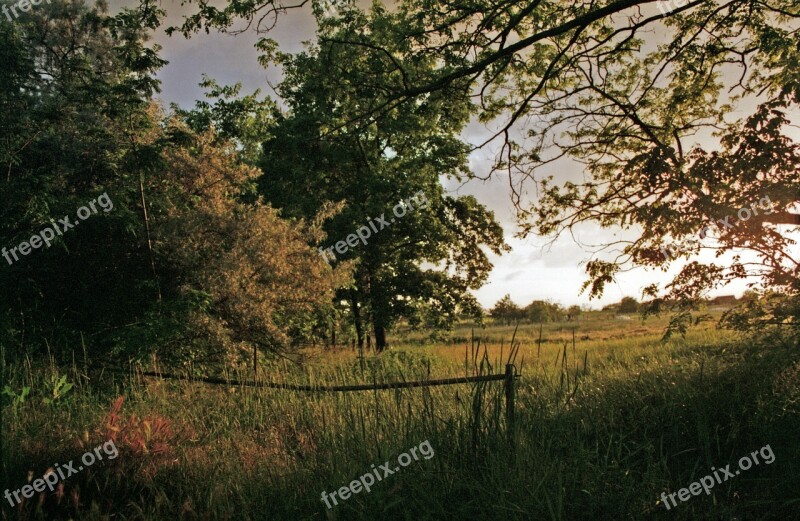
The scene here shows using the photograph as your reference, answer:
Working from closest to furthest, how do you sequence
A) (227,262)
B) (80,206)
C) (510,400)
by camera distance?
(510,400) → (80,206) → (227,262)

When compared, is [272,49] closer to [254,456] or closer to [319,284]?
[319,284]

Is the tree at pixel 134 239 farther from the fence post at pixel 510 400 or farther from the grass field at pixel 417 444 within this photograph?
the fence post at pixel 510 400

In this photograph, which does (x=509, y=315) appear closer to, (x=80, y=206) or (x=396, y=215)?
(x=80, y=206)

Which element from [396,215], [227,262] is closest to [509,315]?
[227,262]

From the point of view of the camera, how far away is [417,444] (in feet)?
14.9

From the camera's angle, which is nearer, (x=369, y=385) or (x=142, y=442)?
(x=142, y=442)

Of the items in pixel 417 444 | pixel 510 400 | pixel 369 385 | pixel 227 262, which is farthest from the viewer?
pixel 227 262

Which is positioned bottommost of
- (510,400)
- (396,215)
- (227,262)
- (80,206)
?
(510,400)

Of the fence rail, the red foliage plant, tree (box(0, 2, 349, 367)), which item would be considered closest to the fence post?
the fence rail

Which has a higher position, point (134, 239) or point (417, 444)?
point (134, 239)

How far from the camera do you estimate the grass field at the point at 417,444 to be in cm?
384

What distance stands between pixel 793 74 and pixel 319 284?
9.09 m

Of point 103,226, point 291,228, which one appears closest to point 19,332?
point 103,226

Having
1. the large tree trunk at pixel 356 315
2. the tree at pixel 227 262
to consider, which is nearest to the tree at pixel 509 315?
the tree at pixel 227 262
